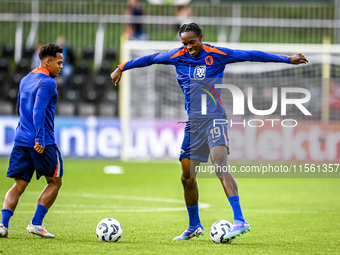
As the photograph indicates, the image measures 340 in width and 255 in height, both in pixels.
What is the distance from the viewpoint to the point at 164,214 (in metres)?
8.69

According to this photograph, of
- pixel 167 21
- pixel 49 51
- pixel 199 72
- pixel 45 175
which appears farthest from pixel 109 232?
pixel 167 21

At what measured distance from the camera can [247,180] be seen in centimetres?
1440

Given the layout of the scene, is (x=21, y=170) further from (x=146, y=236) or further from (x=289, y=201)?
(x=289, y=201)

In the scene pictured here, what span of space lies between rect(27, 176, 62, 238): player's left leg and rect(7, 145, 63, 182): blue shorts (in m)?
0.14

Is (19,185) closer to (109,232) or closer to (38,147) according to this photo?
(38,147)

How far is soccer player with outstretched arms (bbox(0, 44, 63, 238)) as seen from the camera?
6391 mm

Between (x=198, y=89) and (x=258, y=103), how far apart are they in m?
A: 12.1

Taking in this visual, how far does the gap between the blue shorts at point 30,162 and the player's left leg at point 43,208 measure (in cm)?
14

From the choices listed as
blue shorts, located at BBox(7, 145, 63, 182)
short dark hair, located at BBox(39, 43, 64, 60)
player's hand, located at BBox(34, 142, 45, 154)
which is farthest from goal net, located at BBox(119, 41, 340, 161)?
player's hand, located at BBox(34, 142, 45, 154)

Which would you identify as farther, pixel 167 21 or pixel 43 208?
pixel 167 21

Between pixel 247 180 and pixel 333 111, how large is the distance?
5.14 meters

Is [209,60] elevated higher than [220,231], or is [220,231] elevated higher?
[209,60]

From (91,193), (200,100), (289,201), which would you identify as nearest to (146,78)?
(91,193)

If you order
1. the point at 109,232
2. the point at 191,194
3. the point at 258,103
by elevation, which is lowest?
the point at 109,232
